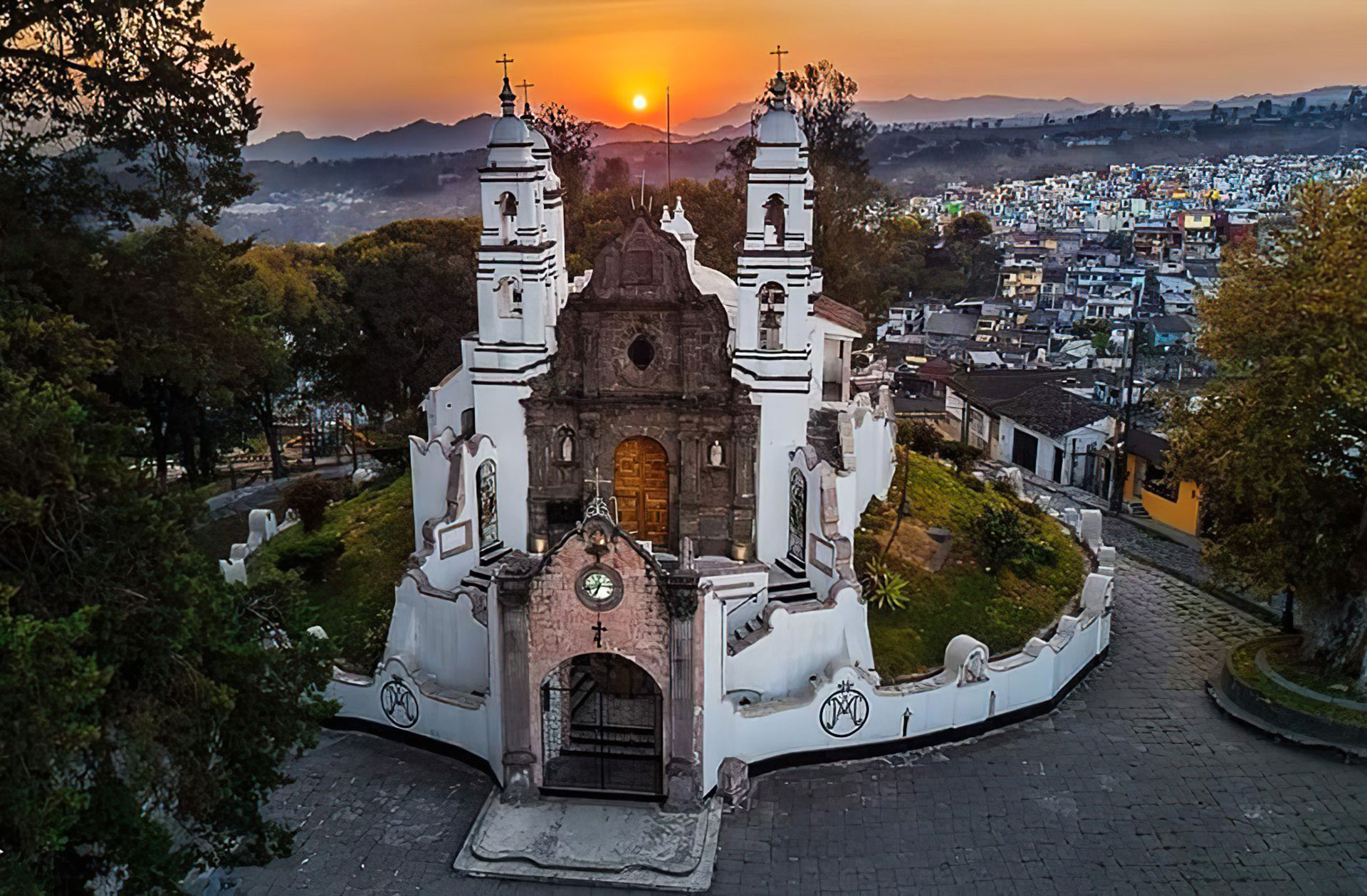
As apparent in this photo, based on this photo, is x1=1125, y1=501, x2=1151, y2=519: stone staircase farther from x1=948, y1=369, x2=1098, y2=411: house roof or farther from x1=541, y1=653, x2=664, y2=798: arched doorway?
x1=541, y1=653, x2=664, y2=798: arched doorway

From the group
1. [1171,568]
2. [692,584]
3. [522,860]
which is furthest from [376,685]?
[1171,568]

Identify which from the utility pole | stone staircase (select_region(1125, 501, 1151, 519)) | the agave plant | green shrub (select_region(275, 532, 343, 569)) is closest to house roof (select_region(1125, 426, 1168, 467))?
the utility pole

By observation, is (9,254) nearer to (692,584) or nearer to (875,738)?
(692,584)

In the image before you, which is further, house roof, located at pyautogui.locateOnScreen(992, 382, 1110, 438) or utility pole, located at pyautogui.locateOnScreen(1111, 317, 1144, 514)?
house roof, located at pyautogui.locateOnScreen(992, 382, 1110, 438)

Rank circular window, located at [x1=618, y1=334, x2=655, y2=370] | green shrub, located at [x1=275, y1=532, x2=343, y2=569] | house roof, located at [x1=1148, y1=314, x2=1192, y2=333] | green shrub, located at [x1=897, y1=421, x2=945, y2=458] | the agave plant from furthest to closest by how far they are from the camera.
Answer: house roof, located at [x1=1148, y1=314, x2=1192, y2=333] → green shrub, located at [x1=897, y1=421, x2=945, y2=458] → green shrub, located at [x1=275, y1=532, x2=343, y2=569] → the agave plant → circular window, located at [x1=618, y1=334, x2=655, y2=370]

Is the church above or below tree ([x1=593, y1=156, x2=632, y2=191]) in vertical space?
below

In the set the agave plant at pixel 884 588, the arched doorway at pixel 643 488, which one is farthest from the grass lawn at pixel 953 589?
the arched doorway at pixel 643 488

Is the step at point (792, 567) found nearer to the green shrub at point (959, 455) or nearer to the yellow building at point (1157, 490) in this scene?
the green shrub at point (959, 455)
